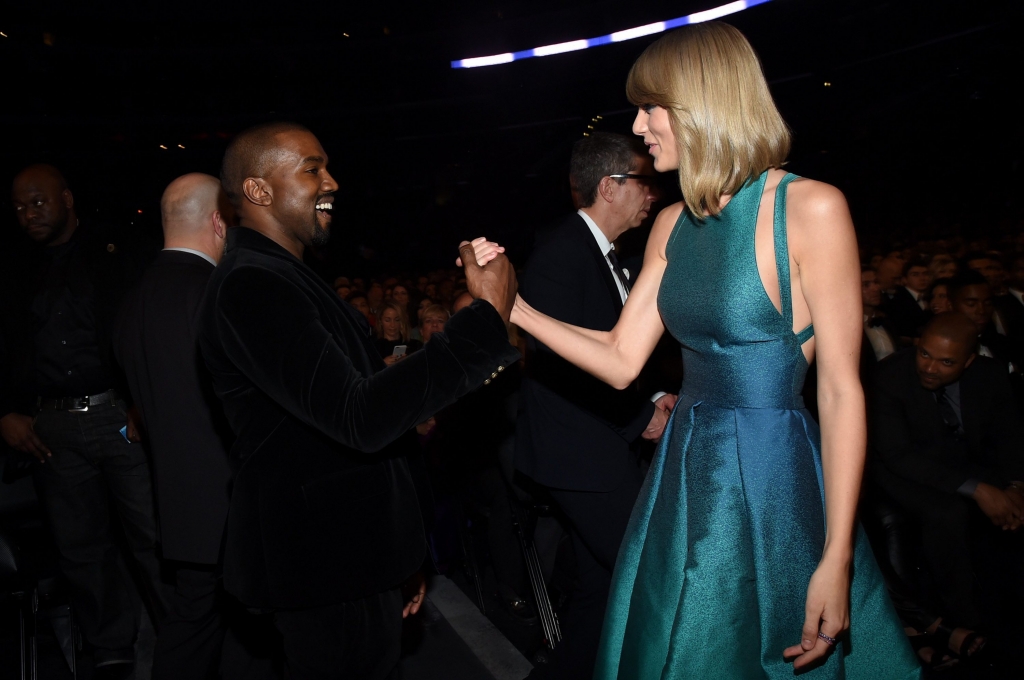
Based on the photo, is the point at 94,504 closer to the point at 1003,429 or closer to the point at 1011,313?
the point at 1003,429

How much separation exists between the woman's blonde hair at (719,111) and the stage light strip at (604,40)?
39.2 feet

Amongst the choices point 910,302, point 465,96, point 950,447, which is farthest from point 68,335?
point 465,96

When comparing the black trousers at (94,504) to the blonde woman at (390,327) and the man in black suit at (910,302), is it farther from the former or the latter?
the man in black suit at (910,302)

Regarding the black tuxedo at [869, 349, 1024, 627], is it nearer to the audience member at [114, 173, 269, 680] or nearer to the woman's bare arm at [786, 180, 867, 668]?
the woman's bare arm at [786, 180, 867, 668]

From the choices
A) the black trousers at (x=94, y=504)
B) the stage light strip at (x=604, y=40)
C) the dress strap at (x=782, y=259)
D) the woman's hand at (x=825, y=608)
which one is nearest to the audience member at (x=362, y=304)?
the black trousers at (x=94, y=504)

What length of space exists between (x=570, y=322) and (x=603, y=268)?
0.79 feet

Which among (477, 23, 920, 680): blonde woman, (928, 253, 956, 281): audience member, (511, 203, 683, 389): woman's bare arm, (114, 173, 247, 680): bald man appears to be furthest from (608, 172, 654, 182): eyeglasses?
(928, 253, 956, 281): audience member

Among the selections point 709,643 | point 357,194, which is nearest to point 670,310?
point 709,643

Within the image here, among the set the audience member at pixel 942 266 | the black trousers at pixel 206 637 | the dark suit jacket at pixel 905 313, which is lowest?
the dark suit jacket at pixel 905 313

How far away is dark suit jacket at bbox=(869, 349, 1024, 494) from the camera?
3301 millimetres

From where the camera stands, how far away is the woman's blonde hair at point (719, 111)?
56.9 inches

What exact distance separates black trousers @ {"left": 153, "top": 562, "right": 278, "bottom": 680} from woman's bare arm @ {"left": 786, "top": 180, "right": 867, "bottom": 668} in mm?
1738

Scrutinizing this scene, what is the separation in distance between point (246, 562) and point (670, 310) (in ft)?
3.39

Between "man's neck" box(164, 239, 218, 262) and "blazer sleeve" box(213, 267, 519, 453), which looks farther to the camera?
"man's neck" box(164, 239, 218, 262)
